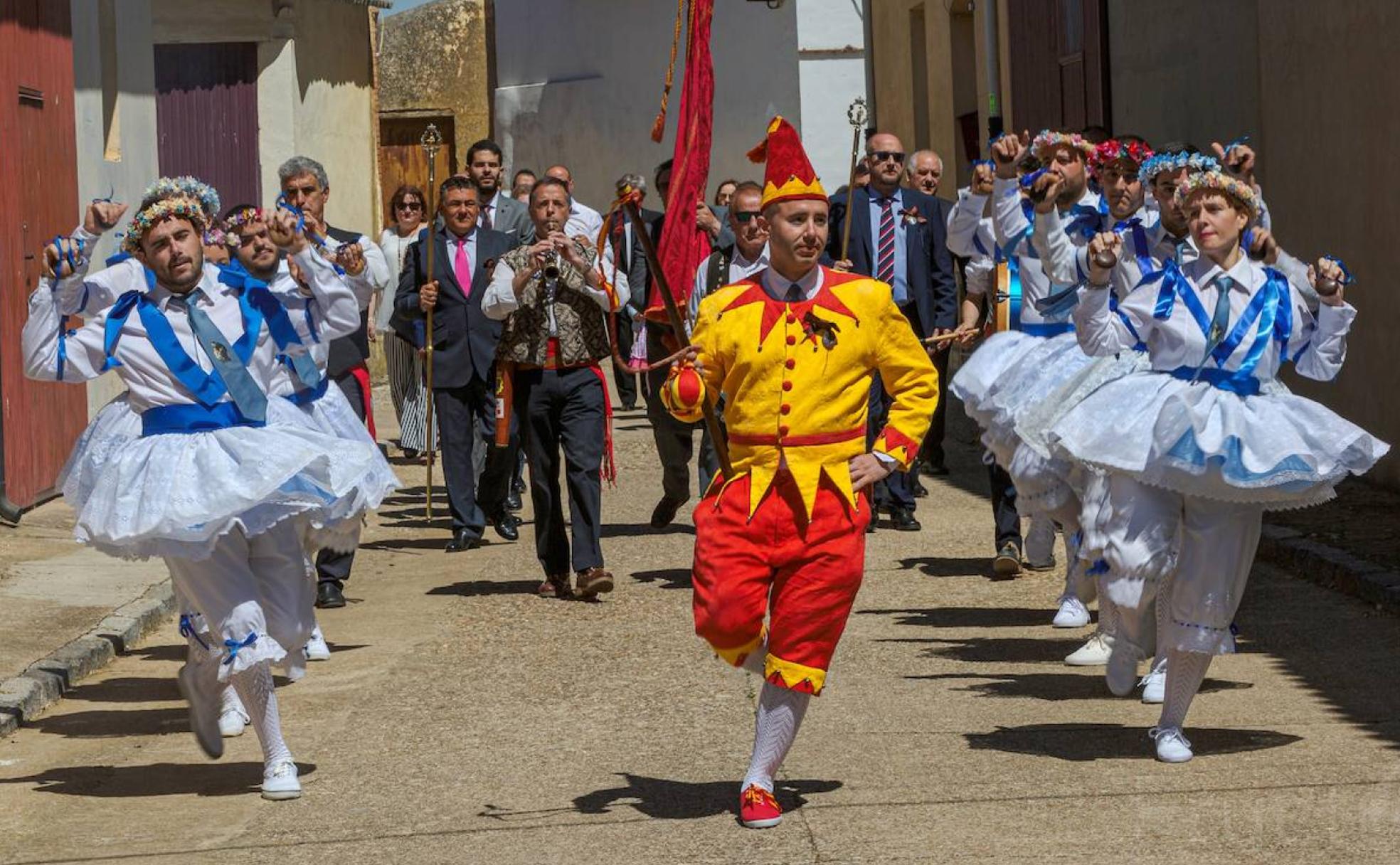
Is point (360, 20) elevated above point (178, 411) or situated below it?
above

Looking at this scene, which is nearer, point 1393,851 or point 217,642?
point 1393,851

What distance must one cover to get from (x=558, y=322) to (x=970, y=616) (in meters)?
2.46

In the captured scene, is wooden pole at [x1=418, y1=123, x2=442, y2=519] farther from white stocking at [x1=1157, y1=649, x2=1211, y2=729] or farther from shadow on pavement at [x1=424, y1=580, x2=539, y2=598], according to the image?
white stocking at [x1=1157, y1=649, x2=1211, y2=729]

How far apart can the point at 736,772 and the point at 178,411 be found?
2.23 m

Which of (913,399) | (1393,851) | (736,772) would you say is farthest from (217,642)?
(1393,851)

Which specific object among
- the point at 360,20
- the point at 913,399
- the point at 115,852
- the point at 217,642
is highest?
the point at 360,20

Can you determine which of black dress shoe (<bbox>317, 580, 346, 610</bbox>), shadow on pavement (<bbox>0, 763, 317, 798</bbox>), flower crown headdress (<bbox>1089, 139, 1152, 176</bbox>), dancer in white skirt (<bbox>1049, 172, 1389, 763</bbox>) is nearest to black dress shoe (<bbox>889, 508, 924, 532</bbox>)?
black dress shoe (<bbox>317, 580, 346, 610</bbox>)

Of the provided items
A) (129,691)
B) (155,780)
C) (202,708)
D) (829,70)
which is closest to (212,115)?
(829,70)

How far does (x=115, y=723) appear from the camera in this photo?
9.18 metres

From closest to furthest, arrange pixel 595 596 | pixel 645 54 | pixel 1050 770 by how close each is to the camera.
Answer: pixel 1050 770, pixel 595 596, pixel 645 54

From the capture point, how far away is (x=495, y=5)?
1527 inches

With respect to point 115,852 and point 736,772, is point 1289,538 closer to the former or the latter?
point 736,772

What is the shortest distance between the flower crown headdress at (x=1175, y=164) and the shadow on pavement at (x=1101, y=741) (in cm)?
192

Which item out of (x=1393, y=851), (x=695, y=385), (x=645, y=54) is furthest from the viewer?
(x=645, y=54)
